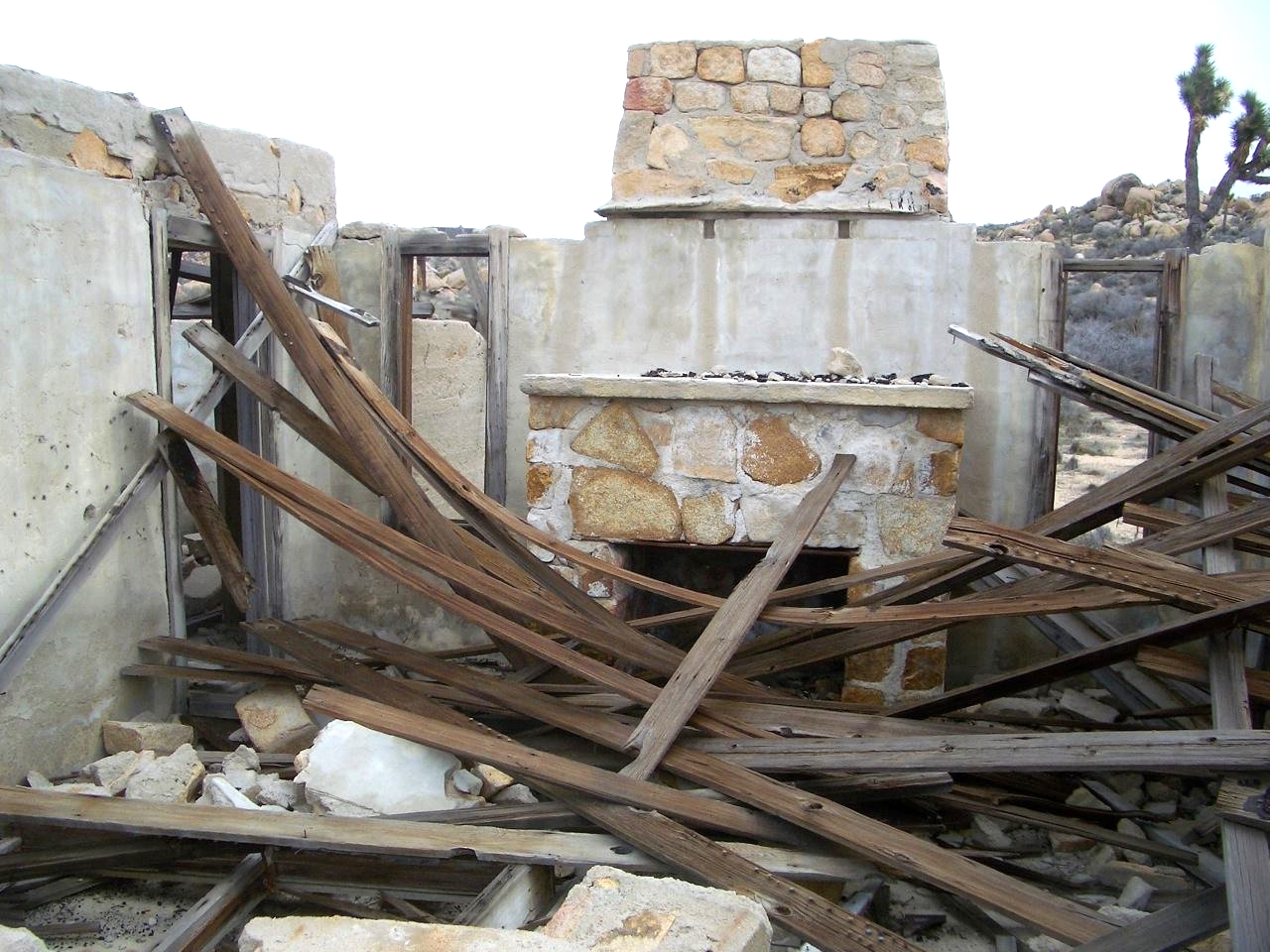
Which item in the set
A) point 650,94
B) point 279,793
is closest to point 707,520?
point 279,793

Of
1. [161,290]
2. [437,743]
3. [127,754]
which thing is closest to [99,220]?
[161,290]

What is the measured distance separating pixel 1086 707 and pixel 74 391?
4533mm

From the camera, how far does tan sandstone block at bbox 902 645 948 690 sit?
4.75 m

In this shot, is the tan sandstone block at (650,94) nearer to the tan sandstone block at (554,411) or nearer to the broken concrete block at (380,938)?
the tan sandstone block at (554,411)

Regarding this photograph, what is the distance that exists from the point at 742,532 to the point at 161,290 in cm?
272

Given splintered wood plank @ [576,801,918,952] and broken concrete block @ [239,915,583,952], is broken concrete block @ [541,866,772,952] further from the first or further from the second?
splintered wood plank @ [576,801,918,952]

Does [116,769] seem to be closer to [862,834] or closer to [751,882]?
[751,882]

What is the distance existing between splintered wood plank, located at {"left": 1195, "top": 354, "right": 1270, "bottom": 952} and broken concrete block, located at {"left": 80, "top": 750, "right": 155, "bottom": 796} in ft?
11.2

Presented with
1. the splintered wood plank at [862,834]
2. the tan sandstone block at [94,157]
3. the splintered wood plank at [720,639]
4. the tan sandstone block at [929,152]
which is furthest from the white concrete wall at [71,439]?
the tan sandstone block at [929,152]

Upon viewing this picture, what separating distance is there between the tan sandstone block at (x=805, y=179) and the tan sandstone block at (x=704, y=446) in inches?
72.9

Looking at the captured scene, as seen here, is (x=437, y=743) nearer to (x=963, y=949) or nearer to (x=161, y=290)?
(x=963, y=949)

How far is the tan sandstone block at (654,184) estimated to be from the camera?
19.9 feet

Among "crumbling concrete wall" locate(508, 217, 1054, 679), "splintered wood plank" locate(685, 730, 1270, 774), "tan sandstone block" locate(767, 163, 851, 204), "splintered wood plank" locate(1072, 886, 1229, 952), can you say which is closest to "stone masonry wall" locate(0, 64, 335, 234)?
"crumbling concrete wall" locate(508, 217, 1054, 679)

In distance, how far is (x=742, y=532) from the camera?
4820 millimetres
